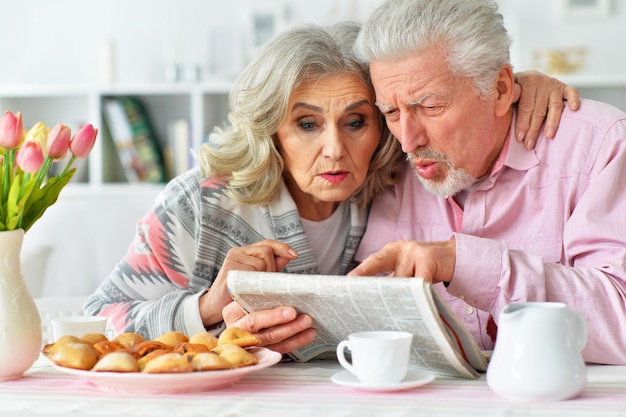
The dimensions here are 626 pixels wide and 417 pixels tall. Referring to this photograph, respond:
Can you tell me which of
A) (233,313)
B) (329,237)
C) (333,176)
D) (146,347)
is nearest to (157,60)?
(329,237)

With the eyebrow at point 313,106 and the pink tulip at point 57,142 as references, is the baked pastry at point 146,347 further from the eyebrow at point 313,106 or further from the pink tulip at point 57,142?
the eyebrow at point 313,106

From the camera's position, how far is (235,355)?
1229 mm

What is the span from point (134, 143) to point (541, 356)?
134 inches

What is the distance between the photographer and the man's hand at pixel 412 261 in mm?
1429

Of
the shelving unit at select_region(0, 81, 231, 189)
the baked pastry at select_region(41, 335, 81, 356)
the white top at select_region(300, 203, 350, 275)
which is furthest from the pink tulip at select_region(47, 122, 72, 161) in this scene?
the shelving unit at select_region(0, 81, 231, 189)

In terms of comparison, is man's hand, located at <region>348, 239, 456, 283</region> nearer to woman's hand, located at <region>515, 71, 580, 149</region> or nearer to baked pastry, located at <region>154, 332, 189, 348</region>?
baked pastry, located at <region>154, 332, 189, 348</region>

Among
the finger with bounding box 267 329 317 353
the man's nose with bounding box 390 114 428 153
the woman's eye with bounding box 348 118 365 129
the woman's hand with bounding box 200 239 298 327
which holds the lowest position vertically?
the finger with bounding box 267 329 317 353

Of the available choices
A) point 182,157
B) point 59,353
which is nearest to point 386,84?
point 59,353

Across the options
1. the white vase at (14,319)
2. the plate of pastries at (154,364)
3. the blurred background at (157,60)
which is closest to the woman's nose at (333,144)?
the plate of pastries at (154,364)

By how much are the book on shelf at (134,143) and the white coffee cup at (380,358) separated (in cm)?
318

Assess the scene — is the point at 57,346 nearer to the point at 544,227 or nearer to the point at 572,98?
the point at 544,227

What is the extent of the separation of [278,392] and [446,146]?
0.72 metres

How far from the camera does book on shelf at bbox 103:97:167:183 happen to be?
168 inches

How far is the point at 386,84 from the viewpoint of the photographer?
172cm
